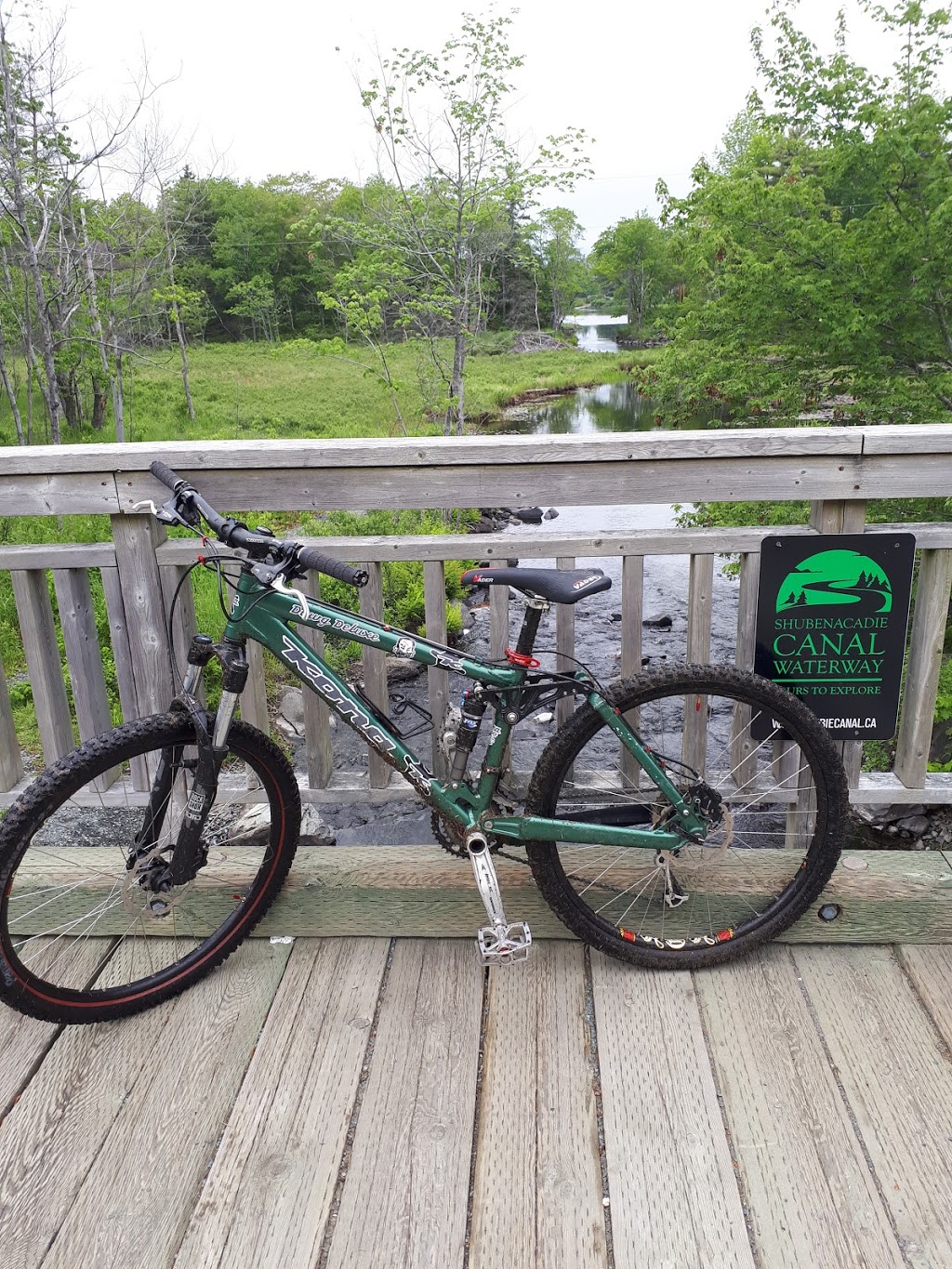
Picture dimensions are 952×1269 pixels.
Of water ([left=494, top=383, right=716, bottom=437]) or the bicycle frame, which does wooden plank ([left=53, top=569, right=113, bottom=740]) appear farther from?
water ([left=494, top=383, right=716, bottom=437])

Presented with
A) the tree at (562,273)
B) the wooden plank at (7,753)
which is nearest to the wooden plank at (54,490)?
the wooden plank at (7,753)

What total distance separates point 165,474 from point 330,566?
1.75 feet

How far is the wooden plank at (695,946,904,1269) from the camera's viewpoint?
1.38 meters

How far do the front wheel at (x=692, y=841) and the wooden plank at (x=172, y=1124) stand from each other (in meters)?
0.69

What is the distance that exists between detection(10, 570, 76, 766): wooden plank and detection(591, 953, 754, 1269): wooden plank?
143 centimetres

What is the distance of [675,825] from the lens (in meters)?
2.02

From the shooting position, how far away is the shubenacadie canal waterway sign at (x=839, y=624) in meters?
2.13

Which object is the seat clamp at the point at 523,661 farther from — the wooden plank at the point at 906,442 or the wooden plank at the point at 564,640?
the wooden plank at the point at 906,442

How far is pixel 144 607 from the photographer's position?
2.21 m

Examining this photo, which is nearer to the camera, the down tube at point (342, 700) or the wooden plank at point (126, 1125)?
the wooden plank at point (126, 1125)

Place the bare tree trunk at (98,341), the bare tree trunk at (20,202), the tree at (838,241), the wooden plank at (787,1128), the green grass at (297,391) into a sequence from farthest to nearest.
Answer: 1. the green grass at (297,391)
2. the bare tree trunk at (98,341)
3. the bare tree trunk at (20,202)
4. the tree at (838,241)
5. the wooden plank at (787,1128)

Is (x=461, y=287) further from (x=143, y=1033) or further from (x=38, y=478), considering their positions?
(x=143, y=1033)

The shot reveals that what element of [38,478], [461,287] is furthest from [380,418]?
[38,478]

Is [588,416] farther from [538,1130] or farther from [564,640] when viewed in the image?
[538,1130]
